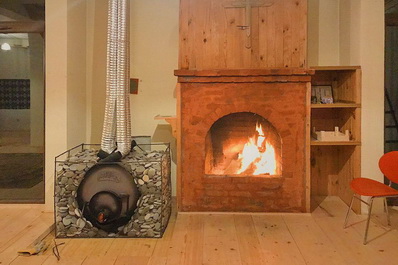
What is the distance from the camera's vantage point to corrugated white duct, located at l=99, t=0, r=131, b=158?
314 centimetres

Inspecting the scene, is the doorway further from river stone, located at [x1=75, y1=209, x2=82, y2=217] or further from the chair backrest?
the chair backrest

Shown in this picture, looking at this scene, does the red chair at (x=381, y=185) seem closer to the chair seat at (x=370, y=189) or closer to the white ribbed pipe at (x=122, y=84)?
the chair seat at (x=370, y=189)

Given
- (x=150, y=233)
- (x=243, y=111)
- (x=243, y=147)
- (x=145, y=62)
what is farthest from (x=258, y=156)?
(x=145, y=62)

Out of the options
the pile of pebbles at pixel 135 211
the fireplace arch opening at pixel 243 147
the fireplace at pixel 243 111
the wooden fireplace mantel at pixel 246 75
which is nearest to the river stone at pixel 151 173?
the pile of pebbles at pixel 135 211

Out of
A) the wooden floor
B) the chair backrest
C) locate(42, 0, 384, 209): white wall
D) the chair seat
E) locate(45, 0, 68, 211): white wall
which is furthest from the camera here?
locate(42, 0, 384, 209): white wall

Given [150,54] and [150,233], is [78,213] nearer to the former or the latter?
[150,233]

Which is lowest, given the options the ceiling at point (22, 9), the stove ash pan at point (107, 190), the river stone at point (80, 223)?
the river stone at point (80, 223)

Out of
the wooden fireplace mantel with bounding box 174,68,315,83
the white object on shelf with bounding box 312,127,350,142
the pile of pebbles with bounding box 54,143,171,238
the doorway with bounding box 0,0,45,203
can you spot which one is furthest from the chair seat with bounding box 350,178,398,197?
the doorway with bounding box 0,0,45,203

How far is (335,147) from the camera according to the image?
4.06m

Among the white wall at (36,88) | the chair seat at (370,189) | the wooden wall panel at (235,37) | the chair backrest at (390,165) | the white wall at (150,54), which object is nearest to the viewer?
the chair seat at (370,189)

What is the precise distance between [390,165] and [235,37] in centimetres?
177

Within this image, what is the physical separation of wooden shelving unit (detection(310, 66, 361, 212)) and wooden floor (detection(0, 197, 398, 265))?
0.53 meters

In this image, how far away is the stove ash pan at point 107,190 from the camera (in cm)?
292

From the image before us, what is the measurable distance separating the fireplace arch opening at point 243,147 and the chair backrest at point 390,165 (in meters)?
0.92
